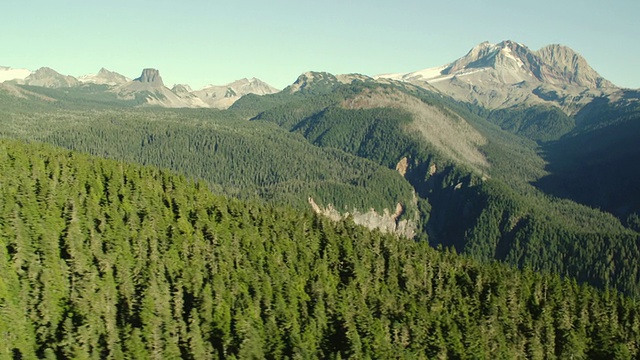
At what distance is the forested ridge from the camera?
96.8m

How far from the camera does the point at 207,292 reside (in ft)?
365

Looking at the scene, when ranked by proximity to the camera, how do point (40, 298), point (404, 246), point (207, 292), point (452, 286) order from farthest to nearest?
1. point (404, 246)
2. point (452, 286)
3. point (207, 292)
4. point (40, 298)

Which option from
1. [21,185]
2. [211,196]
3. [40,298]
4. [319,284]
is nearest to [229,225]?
[211,196]

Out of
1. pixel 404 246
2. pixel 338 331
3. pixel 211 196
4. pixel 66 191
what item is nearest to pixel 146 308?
pixel 338 331

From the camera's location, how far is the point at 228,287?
4665 inches

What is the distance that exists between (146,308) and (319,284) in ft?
131

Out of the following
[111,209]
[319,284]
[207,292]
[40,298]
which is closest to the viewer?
[40,298]

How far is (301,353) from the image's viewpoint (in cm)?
9762

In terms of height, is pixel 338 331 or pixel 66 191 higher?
pixel 66 191

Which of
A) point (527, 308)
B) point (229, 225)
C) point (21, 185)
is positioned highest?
point (21, 185)

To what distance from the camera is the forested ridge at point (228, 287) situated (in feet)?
318

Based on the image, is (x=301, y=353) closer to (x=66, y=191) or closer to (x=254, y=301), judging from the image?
(x=254, y=301)

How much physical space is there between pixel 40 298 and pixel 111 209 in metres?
40.1

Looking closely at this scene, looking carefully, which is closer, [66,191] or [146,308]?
[146,308]
